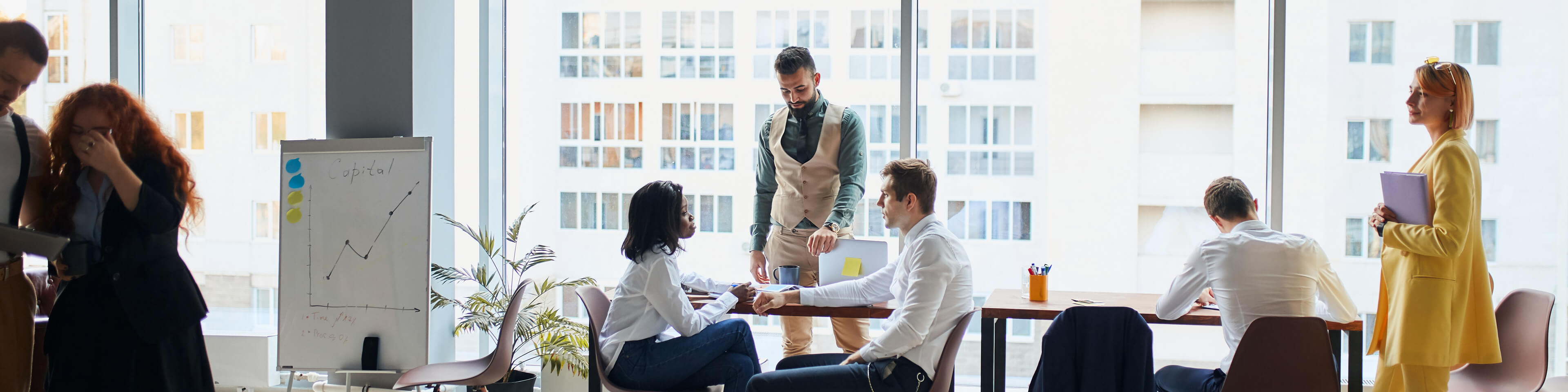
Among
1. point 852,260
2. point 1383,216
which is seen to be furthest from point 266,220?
point 1383,216

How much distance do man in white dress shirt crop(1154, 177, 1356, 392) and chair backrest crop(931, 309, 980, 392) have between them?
71cm

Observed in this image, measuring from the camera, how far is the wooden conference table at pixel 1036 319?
8.27 ft

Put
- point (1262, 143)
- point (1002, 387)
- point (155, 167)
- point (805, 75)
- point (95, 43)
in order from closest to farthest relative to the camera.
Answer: point (155, 167), point (1002, 387), point (805, 75), point (1262, 143), point (95, 43)

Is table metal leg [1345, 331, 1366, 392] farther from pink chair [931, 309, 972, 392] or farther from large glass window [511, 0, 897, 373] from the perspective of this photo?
large glass window [511, 0, 897, 373]

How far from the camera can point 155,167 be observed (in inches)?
88.0

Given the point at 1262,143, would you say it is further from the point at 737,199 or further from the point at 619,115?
the point at 619,115

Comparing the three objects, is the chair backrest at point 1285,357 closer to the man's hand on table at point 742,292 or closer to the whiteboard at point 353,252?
the man's hand on table at point 742,292

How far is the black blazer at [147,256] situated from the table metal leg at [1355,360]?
3.33m

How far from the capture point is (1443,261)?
8.11 ft

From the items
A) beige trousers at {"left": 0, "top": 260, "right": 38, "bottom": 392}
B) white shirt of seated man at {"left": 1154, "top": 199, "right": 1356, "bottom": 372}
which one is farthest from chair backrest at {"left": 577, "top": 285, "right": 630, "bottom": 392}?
white shirt of seated man at {"left": 1154, "top": 199, "right": 1356, "bottom": 372}

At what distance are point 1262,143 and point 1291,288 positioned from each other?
1.48 metres

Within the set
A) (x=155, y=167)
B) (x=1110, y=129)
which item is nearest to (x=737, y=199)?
(x=1110, y=129)

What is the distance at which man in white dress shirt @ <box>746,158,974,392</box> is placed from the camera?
7.36ft

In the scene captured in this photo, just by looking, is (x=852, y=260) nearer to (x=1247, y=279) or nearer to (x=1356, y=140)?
(x=1247, y=279)
